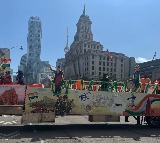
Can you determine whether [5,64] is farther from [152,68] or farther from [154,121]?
[152,68]

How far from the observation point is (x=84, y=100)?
48.2 feet

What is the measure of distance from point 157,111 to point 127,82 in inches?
91.9

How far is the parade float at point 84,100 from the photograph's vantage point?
13.9 m

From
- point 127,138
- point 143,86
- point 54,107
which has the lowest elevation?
point 127,138

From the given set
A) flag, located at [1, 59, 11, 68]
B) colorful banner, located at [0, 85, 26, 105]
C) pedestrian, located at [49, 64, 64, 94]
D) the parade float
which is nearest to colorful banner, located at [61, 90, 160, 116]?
the parade float

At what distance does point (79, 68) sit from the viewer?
181 m

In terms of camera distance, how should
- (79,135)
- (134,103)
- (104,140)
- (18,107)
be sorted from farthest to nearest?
(134,103)
(18,107)
(79,135)
(104,140)

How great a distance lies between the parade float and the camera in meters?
→ 13.9

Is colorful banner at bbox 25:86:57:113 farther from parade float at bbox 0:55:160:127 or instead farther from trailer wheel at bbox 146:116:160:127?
trailer wheel at bbox 146:116:160:127

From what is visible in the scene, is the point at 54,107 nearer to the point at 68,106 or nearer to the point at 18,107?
the point at 68,106

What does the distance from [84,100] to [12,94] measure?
144 inches

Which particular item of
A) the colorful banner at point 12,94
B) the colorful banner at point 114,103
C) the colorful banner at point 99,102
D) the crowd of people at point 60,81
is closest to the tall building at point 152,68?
the crowd of people at point 60,81

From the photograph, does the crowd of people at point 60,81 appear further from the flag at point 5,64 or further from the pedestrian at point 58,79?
the flag at point 5,64

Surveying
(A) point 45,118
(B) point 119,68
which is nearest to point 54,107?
(A) point 45,118
